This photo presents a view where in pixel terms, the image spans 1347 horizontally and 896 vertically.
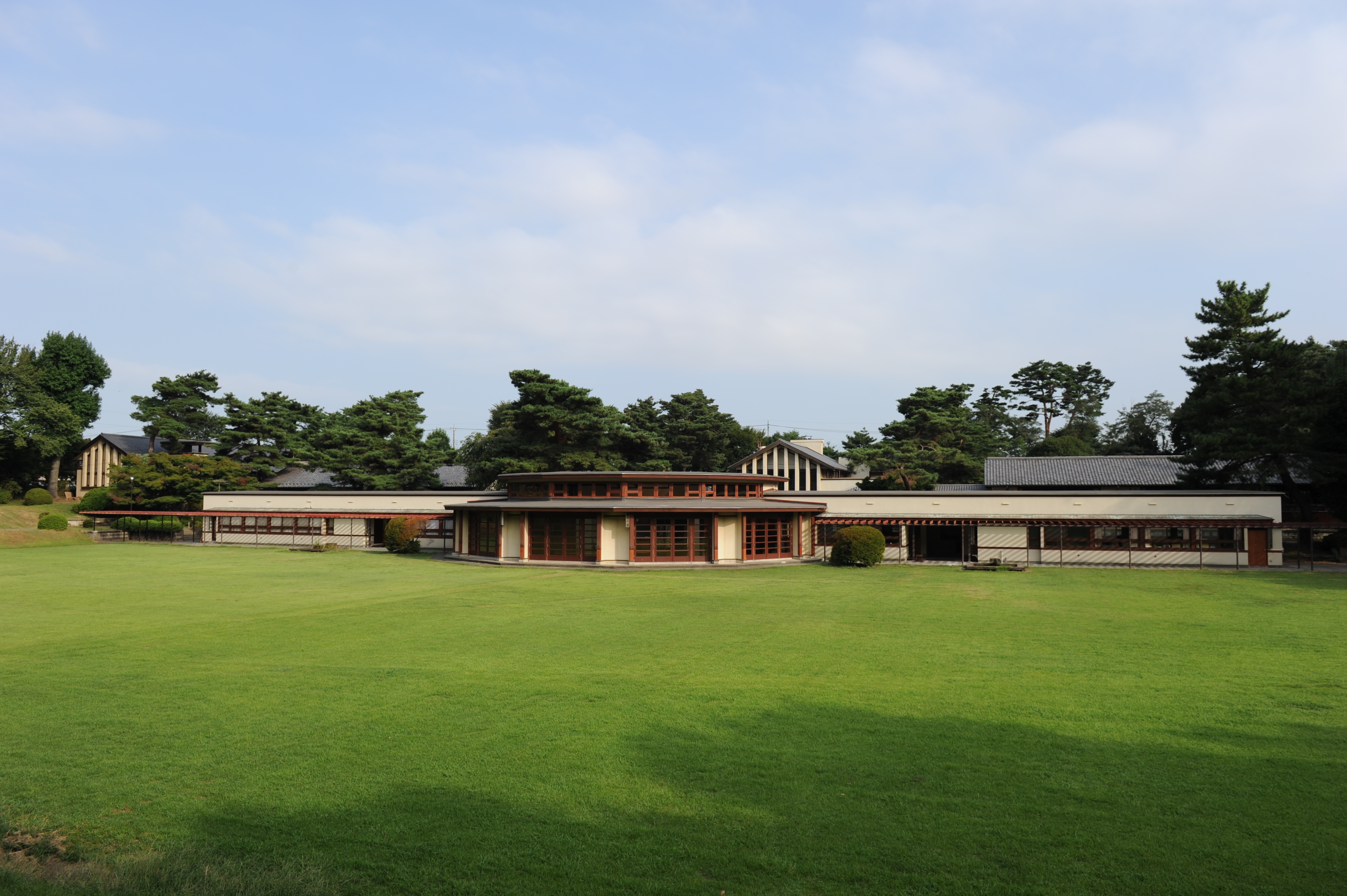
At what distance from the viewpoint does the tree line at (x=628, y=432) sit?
37844 millimetres

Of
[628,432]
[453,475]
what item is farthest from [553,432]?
[453,475]

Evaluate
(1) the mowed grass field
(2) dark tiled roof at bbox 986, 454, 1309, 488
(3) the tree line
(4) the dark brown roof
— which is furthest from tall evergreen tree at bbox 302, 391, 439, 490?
(2) dark tiled roof at bbox 986, 454, 1309, 488

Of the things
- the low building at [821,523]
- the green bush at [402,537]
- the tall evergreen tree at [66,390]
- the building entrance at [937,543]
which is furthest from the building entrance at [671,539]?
the tall evergreen tree at [66,390]

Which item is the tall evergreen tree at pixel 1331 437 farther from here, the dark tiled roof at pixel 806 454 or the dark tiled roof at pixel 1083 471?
the dark tiled roof at pixel 806 454

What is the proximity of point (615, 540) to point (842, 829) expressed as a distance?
2862cm

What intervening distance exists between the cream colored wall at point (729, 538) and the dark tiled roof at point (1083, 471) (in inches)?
825

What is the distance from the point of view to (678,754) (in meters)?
8.64

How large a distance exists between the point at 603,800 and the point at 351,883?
2.35m

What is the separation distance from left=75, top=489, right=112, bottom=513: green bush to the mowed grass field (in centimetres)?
4506

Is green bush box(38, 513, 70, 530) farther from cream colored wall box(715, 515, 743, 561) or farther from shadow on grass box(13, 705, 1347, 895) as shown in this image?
shadow on grass box(13, 705, 1347, 895)

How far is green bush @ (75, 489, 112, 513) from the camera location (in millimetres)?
55938

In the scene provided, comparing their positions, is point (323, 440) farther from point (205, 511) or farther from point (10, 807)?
point (10, 807)

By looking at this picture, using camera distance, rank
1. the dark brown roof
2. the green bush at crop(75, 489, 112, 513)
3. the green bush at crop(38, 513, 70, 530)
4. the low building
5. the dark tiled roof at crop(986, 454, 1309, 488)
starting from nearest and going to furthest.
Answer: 1. the dark brown roof
2. the low building
3. the dark tiled roof at crop(986, 454, 1309, 488)
4. the green bush at crop(38, 513, 70, 530)
5. the green bush at crop(75, 489, 112, 513)

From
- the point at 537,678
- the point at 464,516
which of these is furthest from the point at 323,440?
the point at 537,678
